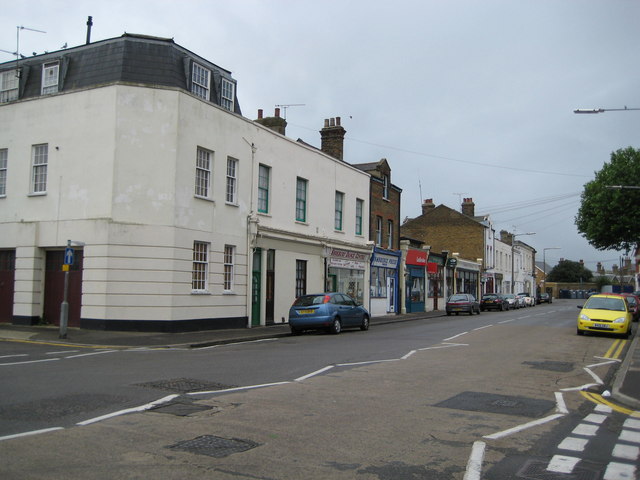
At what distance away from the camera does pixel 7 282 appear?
21.0m

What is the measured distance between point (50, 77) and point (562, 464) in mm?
21331

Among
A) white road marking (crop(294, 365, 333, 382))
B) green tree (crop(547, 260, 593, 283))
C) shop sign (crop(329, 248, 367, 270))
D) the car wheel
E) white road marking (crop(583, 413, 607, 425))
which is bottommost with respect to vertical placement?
white road marking (crop(583, 413, 607, 425))

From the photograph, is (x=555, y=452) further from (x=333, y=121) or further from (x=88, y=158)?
(x=333, y=121)

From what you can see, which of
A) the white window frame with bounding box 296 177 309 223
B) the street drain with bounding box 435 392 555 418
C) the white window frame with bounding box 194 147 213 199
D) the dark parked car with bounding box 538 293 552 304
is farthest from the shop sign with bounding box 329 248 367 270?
the dark parked car with bounding box 538 293 552 304

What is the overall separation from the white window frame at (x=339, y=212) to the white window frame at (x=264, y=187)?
258 inches

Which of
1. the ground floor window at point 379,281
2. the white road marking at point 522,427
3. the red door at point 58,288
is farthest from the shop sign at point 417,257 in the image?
the white road marking at point 522,427

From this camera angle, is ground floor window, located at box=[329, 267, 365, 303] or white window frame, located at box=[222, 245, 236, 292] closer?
white window frame, located at box=[222, 245, 236, 292]

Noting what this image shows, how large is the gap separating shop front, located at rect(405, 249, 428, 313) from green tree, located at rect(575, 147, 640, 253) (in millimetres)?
12410

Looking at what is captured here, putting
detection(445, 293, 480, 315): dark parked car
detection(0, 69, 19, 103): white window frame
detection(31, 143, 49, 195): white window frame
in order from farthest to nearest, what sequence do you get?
detection(445, 293, 480, 315): dark parked car → detection(0, 69, 19, 103): white window frame → detection(31, 143, 49, 195): white window frame

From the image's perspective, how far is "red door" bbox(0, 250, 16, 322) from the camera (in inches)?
821

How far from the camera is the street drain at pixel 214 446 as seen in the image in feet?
19.0

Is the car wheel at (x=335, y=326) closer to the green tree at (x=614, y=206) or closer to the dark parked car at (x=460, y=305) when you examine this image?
the dark parked car at (x=460, y=305)

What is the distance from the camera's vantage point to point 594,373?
1230 cm

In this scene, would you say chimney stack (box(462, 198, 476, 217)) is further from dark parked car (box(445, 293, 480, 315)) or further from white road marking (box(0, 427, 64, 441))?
white road marking (box(0, 427, 64, 441))
